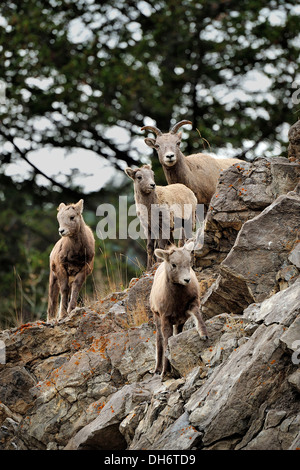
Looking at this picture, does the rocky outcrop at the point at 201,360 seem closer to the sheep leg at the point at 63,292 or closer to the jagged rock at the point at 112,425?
the jagged rock at the point at 112,425

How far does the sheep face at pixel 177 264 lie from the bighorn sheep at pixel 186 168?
4.30 metres

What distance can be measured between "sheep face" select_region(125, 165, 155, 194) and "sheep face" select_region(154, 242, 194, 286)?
10.6 ft

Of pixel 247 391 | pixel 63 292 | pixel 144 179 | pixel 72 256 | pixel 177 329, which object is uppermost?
pixel 144 179

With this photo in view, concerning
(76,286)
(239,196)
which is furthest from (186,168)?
(76,286)

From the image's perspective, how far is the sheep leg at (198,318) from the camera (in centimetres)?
835

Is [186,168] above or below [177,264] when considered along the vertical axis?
above

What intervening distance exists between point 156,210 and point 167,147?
1518 millimetres

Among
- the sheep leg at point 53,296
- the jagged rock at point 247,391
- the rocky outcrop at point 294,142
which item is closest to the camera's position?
the jagged rock at point 247,391

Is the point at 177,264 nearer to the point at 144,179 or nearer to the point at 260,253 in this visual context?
the point at 260,253

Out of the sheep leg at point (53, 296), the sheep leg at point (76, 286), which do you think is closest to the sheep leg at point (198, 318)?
the sheep leg at point (76, 286)

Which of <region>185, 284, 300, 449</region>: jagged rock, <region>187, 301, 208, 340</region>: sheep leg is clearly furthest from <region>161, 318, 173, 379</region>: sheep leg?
<region>185, 284, 300, 449</region>: jagged rock

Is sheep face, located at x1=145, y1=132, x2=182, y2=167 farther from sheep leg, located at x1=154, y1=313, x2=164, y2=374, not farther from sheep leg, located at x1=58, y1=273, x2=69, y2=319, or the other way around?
sheep leg, located at x1=154, y1=313, x2=164, y2=374

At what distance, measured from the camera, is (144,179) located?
40.0ft

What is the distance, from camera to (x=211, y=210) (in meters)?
10.7
